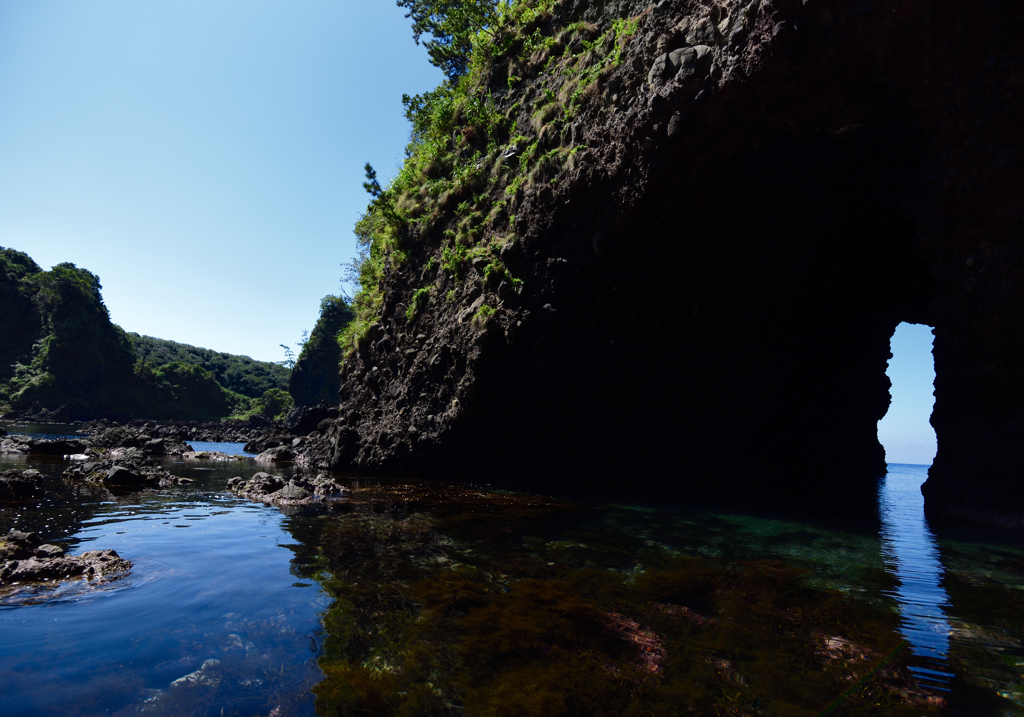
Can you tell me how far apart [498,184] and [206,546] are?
12.9m

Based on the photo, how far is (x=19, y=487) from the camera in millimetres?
9258

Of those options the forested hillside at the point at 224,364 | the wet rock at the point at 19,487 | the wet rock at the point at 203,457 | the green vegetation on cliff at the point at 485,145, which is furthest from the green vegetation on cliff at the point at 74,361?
the wet rock at the point at 19,487

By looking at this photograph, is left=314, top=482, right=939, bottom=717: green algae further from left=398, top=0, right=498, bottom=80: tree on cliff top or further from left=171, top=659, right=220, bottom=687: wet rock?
left=398, top=0, right=498, bottom=80: tree on cliff top

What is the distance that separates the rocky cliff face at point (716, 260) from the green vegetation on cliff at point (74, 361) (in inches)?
2345

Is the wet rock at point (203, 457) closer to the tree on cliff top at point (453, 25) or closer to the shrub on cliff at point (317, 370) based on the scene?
the tree on cliff top at point (453, 25)

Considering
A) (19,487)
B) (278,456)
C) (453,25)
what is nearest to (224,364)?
(278,456)

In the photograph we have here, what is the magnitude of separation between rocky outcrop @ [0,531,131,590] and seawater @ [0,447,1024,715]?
11.9 inches

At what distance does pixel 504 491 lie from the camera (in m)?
13.6

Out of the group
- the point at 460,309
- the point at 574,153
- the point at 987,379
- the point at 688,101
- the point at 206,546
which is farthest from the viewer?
the point at 460,309

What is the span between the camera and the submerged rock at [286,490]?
35.1ft

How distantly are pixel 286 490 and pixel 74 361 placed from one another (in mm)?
67805

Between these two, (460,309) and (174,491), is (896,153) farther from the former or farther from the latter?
(174,491)

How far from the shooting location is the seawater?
3.08 m

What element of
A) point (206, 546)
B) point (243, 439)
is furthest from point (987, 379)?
point (243, 439)
